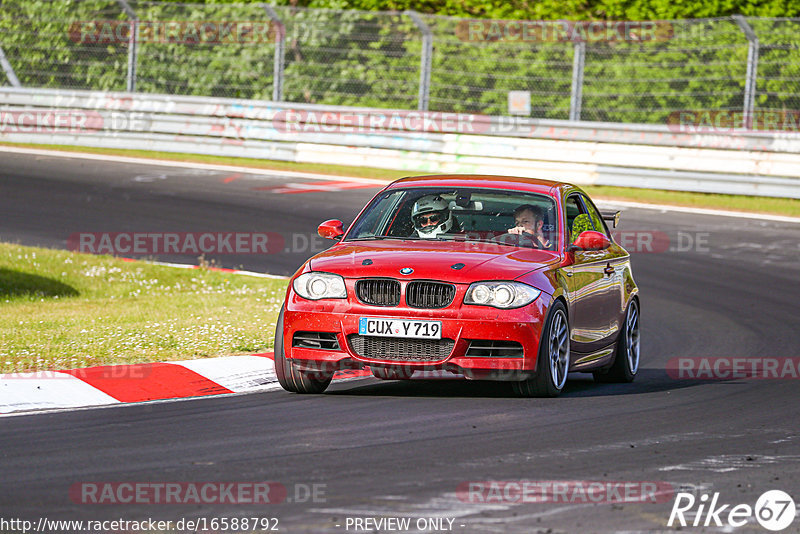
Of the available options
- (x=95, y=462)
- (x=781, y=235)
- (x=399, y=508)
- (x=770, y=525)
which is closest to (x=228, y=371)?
(x=95, y=462)

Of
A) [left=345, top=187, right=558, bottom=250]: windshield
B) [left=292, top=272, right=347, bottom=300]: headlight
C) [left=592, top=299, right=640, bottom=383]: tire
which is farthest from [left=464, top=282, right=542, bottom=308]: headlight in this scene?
[left=592, top=299, right=640, bottom=383]: tire

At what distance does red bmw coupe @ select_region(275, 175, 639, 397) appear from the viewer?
8.20m

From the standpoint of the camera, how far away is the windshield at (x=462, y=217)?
9.30 m

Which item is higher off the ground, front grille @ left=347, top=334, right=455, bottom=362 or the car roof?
the car roof

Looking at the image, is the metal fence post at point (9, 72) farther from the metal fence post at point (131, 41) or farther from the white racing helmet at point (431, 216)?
the white racing helmet at point (431, 216)

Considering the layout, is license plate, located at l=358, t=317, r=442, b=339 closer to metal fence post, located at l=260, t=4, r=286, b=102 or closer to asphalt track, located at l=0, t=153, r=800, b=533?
asphalt track, located at l=0, t=153, r=800, b=533

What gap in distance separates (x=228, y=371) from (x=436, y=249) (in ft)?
5.89

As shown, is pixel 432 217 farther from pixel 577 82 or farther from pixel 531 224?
pixel 577 82

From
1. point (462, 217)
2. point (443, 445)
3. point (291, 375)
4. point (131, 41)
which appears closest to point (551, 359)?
point (462, 217)

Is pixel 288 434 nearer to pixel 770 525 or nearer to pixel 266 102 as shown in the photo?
pixel 770 525

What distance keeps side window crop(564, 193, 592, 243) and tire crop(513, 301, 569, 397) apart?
102cm

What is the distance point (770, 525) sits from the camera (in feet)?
17.7

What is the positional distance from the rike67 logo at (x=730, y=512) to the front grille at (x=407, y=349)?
8.43ft

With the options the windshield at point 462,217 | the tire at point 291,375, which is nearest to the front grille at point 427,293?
Result: the tire at point 291,375
